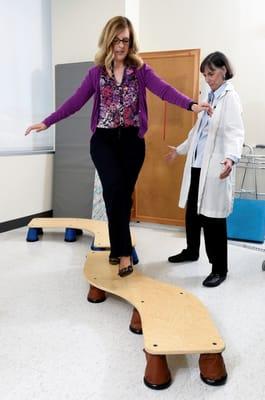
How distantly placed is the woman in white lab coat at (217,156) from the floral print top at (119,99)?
1.49 ft

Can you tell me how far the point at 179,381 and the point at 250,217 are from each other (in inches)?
91.2

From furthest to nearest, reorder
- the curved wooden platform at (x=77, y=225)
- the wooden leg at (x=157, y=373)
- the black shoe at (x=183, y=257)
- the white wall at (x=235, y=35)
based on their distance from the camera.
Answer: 1. the white wall at (x=235, y=35)
2. the curved wooden platform at (x=77, y=225)
3. the black shoe at (x=183, y=257)
4. the wooden leg at (x=157, y=373)

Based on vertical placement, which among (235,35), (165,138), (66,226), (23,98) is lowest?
(66,226)

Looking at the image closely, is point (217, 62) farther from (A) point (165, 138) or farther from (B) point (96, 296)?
(A) point (165, 138)

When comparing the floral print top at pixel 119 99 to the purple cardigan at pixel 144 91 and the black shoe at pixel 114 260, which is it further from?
the black shoe at pixel 114 260

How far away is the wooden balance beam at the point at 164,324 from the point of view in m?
1.43

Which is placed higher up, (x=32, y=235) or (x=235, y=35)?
(x=235, y=35)

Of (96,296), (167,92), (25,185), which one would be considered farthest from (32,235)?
(167,92)

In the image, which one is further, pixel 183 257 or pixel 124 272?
pixel 183 257

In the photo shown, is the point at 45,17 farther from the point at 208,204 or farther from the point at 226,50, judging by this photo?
the point at 208,204

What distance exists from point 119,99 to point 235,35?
2.20 metres

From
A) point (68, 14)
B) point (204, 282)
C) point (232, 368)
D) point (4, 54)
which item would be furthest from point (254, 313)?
point (68, 14)

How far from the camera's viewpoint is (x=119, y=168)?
2.13m

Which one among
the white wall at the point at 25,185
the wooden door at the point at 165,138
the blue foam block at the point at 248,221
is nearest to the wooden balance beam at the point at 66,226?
the white wall at the point at 25,185
